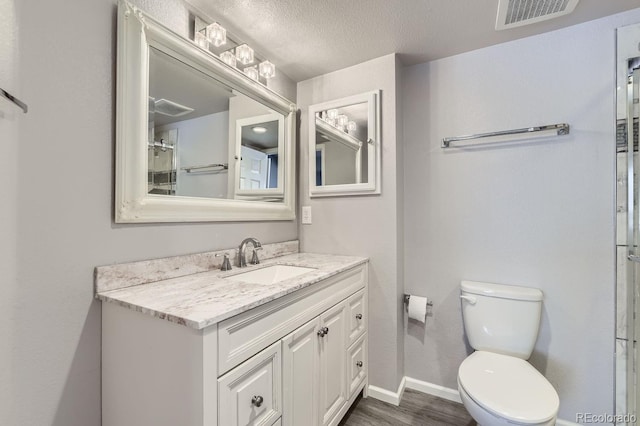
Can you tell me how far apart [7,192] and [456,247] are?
2081 mm

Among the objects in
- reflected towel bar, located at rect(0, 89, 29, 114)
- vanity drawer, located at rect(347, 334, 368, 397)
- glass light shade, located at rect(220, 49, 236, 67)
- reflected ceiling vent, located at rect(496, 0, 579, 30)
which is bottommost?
vanity drawer, located at rect(347, 334, 368, 397)

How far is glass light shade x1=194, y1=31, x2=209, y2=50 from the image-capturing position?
55.6 inches

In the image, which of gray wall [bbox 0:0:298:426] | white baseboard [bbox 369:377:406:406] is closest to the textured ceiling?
gray wall [bbox 0:0:298:426]

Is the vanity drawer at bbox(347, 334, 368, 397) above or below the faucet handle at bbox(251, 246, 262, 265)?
below

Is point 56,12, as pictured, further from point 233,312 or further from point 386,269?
point 386,269

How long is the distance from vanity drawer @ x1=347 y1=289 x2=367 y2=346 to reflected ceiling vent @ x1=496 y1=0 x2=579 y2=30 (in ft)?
5.49

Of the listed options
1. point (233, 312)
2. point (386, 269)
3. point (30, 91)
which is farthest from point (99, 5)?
point (386, 269)

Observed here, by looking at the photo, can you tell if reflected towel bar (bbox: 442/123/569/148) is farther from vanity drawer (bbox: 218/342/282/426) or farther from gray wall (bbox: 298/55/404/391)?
vanity drawer (bbox: 218/342/282/426)

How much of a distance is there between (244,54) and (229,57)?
9 centimetres

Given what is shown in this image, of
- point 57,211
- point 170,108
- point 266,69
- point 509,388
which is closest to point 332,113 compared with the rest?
point 266,69

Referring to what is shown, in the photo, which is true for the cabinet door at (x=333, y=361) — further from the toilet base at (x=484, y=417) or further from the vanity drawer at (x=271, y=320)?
the toilet base at (x=484, y=417)

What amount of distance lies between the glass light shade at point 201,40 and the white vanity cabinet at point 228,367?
4.09 feet

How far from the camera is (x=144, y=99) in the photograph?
1.18m

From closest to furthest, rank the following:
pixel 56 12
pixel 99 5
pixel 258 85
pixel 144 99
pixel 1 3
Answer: pixel 1 3, pixel 56 12, pixel 99 5, pixel 144 99, pixel 258 85
